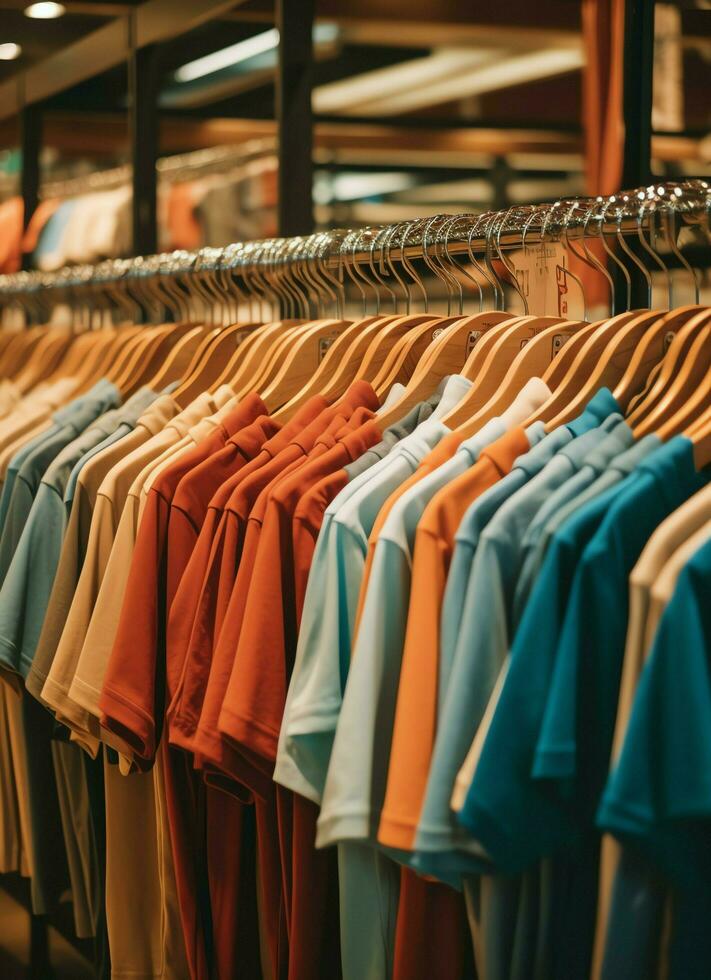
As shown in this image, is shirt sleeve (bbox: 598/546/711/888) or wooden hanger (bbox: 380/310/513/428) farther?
wooden hanger (bbox: 380/310/513/428)

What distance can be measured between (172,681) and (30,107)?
3.45 meters

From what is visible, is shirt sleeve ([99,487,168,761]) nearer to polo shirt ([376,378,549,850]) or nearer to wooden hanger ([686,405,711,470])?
polo shirt ([376,378,549,850])

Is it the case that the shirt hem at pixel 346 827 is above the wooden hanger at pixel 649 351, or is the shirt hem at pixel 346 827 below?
below

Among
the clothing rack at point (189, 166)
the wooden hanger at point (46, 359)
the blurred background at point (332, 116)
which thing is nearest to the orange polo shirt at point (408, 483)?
the wooden hanger at point (46, 359)

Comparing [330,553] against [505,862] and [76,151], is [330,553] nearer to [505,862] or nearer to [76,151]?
[505,862]

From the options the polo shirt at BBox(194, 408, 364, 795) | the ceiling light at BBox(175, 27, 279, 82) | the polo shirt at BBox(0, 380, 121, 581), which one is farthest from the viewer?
the ceiling light at BBox(175, 27, 279, 82)

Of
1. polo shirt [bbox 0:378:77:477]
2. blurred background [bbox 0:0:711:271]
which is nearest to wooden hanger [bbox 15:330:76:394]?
polo shirt [bbox 0:378:77:477]

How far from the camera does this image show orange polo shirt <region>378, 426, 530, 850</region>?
1.20 m

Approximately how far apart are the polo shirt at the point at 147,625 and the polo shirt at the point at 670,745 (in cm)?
74

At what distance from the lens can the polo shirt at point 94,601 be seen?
168cm

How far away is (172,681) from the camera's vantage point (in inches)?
61.4

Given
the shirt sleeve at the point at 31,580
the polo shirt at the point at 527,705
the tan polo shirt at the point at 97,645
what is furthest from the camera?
the shirt sleeve at the point at 31,580

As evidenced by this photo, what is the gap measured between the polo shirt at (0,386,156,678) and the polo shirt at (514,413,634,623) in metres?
0.90

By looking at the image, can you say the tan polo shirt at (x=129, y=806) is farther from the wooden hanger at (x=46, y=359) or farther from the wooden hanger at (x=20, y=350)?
the wooden hanger at (x=20, y=350)
